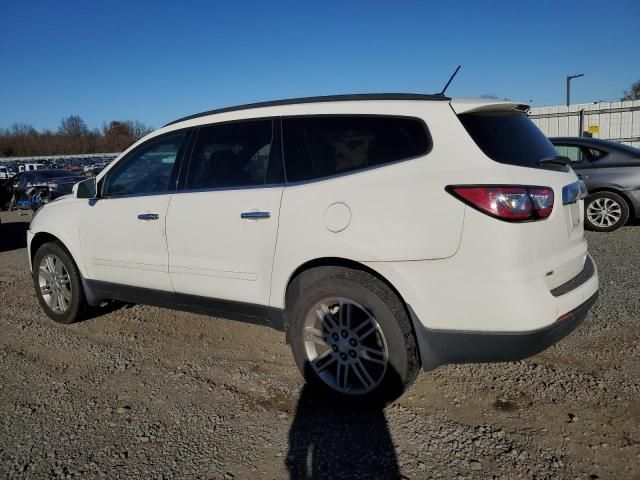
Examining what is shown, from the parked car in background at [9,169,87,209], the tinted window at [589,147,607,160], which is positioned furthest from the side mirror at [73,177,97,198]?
the parked car in background at [9,169,87,209]

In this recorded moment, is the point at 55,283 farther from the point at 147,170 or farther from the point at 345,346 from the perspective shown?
the point at 345,346

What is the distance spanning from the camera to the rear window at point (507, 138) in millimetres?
2758

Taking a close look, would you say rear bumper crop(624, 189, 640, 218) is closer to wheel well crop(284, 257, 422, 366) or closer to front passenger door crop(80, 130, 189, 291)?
wheel well crop(284, 257, 422, 366)

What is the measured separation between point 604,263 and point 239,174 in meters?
4.77

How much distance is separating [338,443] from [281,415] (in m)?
0.46

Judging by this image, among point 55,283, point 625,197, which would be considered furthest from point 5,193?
point 625,197

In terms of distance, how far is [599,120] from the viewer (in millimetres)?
18625

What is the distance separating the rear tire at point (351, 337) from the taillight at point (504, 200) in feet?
2.22

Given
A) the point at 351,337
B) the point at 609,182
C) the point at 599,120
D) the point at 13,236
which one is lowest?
the point at 13,236

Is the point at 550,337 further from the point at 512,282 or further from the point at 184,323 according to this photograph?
the point at 184,323

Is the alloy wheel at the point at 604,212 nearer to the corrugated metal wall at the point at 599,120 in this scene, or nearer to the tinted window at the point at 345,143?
the tinted window at the point at 345,143

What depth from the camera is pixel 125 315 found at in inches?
202

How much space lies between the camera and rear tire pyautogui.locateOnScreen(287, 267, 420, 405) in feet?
9.34

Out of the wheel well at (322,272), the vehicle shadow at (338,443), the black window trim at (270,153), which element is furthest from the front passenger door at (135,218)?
the vehicle shadow at (338,443)
